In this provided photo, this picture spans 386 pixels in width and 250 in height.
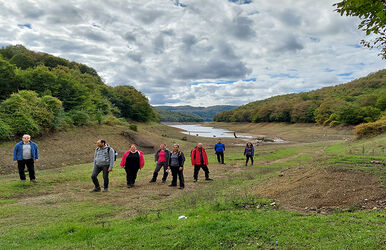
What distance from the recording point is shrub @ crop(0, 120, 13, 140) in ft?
64.8

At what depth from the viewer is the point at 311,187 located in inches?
320

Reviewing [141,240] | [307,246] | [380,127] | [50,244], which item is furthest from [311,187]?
[380,127]

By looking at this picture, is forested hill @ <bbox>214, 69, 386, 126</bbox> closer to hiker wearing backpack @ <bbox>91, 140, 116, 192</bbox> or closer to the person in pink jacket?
the person in pink jacket

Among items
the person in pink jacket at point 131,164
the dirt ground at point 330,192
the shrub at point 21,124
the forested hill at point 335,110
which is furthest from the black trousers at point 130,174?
the forested hill at point 335,110

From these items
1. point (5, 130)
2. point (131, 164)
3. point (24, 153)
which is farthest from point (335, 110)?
point (24, 153)

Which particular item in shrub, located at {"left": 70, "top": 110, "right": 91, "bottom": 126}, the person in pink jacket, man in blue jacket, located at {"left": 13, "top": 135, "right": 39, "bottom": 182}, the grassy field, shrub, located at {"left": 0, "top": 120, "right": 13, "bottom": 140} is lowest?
the grassy field

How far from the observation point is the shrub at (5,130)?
64.8ft

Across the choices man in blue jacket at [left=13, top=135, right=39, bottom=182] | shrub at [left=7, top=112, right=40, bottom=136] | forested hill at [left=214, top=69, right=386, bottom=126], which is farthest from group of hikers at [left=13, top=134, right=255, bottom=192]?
forested hill at [left=214, top=69, right=386, bottom=126]

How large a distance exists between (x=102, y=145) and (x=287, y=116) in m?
83.1

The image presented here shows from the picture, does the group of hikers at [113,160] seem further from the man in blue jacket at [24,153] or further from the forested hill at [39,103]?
the forested hill at [39,103]

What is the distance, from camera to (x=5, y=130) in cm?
1997

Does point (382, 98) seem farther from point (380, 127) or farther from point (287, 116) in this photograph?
point (380, 127)

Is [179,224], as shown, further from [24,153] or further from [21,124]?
[21,124]

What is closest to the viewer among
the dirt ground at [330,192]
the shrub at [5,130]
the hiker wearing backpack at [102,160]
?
the dirt ground at [330,192]
